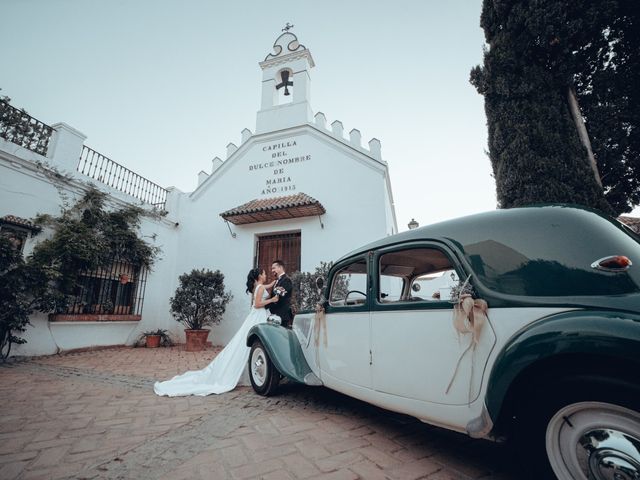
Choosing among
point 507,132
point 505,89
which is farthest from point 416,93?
point 507,132

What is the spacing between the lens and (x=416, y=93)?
26.6ft

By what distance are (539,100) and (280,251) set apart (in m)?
7.72

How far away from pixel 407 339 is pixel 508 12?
879cm

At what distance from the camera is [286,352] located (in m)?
3.37

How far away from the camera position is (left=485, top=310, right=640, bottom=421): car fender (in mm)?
1165

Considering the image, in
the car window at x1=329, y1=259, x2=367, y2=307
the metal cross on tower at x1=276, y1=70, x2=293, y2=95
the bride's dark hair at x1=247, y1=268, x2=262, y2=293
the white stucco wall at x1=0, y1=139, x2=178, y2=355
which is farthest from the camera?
the metal cross on tower at x1=276, y1=70, x2=293, y2=95

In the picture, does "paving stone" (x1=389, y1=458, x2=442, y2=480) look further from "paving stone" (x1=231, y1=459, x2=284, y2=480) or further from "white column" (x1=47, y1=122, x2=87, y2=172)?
"white column" (x1=47, y1=122, x2=87, y2=172)

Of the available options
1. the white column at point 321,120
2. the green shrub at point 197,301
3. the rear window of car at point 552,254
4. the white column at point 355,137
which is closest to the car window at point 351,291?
the rear window of car at point 552,254

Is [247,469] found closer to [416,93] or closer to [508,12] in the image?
[416,93]

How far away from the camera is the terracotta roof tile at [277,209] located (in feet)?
26.7

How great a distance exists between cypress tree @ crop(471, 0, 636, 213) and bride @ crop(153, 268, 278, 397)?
569 cm

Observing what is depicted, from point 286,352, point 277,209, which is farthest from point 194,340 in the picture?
point 286,352

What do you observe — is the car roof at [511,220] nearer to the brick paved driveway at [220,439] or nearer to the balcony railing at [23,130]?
the brick paved driveway at [220,439]

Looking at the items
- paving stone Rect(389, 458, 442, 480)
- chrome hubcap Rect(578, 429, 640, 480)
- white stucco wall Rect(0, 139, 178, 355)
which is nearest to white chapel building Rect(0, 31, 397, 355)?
white stucco wall Rect(0, 139, 178, 355)
